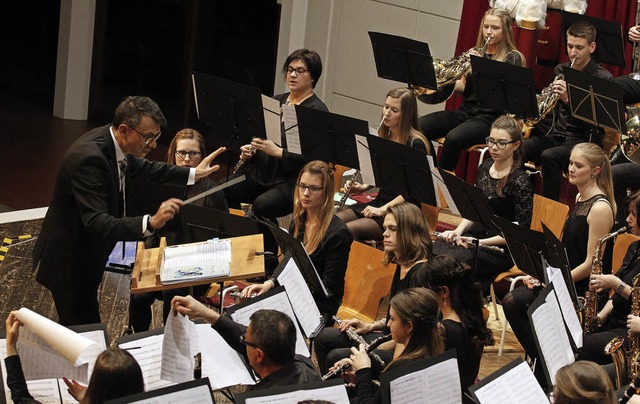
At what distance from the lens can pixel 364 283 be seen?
228 inches

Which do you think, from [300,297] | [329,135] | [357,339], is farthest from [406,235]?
[329,135]

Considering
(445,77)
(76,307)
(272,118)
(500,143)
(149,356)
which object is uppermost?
(445,77)

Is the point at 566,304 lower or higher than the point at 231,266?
higher

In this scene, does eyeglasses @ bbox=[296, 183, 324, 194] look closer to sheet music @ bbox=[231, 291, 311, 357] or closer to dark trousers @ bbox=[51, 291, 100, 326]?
sheet music @ bbox=[231, 291, 311, 357]

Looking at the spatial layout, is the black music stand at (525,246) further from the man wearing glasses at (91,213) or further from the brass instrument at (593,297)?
the man wearing glasses at (91,213)

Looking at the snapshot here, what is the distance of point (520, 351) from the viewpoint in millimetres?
6391

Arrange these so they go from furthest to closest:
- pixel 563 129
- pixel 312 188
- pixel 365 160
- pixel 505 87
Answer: pixel 563 129 < pixel 505 87 < pixel 365 160 < pixel 312 188

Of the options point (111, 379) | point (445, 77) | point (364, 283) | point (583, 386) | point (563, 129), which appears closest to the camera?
point (111, 379)

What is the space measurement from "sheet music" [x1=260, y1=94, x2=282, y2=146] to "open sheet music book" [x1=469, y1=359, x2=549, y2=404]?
329 centimetres

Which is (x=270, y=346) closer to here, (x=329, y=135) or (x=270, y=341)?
(x=270, y=341)

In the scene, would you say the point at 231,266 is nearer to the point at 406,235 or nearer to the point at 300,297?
the point at 300,297

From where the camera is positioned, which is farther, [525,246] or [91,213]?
[525,246]

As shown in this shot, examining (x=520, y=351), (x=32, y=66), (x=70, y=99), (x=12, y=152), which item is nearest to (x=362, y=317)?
(x=520, y=351)

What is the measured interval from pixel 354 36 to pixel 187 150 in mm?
4141
